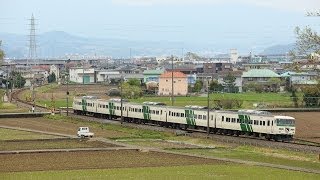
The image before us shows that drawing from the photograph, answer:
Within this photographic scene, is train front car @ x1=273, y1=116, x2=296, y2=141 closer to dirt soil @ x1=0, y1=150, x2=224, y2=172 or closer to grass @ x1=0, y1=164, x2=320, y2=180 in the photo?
dirt soil @ x1=0, y1=150, x2=224, y2=172

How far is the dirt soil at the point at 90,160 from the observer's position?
95.9 ft

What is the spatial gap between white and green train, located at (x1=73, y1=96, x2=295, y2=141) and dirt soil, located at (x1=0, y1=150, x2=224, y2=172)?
33.1 ft

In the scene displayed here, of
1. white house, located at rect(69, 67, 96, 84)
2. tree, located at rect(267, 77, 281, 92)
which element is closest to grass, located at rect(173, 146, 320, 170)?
tree, located at rect(267, 77, 281, 92)

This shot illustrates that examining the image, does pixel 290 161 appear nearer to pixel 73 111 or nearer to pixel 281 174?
pixel 281 174

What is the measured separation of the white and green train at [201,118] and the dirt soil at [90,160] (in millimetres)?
10081

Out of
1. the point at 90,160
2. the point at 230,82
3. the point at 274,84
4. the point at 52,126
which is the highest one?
the point at 230,82

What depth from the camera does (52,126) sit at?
5503cm

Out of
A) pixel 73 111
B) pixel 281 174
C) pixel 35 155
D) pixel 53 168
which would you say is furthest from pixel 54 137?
pixel 73 111

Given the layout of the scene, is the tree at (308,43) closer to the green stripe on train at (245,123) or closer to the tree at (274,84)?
the green stripe on train at (245,123)

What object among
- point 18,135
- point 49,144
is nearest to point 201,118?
point 18,135

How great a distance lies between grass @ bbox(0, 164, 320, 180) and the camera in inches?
1021

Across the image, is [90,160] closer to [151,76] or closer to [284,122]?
[284,122]

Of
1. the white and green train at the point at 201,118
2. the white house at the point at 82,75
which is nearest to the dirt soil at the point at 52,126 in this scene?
the white and green train at the point at 201,118

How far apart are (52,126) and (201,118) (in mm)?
12196
